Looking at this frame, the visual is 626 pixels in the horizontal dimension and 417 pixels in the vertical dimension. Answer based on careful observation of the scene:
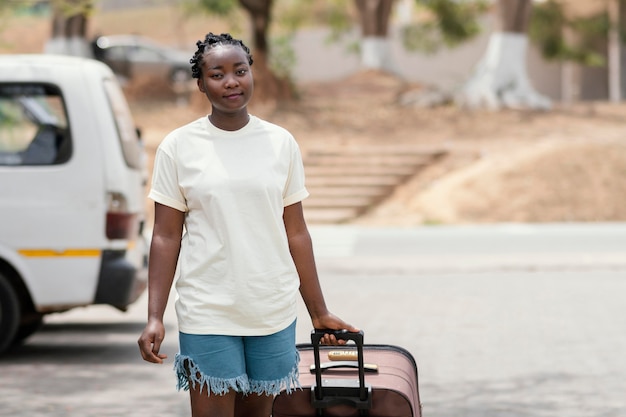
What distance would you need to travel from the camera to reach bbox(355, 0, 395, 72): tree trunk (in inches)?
1385

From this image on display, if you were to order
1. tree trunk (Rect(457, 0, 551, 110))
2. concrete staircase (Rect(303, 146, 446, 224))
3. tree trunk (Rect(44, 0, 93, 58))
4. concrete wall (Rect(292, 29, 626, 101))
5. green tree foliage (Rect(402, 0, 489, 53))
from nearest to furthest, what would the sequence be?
concrete staircase (Rect(303, 146, 446, 224)), tree trunk (Rect(44, 0, 93, 58)), tree trunk (Rect(457, 0, 551, 110)), green tree foliage (Rect(402, 0, 489, 53)), concrete wall (Rect(292, 29, 626, 101))

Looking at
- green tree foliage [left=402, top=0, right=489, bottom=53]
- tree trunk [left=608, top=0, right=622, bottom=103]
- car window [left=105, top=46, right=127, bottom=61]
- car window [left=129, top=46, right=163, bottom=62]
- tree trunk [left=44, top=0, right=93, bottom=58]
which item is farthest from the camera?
car window [left=129, top=46, right=163, bottom=62]

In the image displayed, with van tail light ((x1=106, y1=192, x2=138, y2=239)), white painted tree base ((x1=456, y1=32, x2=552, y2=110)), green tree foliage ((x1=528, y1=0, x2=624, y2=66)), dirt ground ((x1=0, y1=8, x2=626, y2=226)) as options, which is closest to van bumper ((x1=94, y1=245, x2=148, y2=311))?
van tail light ((x1=106, y1=192, x2=138, y2=239))

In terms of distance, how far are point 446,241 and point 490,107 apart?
35.7 feet

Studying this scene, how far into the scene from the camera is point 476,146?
80.0 feet

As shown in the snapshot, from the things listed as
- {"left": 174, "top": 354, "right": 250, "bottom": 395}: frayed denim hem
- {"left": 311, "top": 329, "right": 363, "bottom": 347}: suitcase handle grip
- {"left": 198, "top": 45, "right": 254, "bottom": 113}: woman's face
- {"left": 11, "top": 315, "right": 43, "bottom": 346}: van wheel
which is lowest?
{"left": 11, "top": 315, "right": 43, "bottom": 346}: van wheel

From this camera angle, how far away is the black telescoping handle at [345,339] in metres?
4.23

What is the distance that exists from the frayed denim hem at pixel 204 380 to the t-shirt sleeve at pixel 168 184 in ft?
1.55

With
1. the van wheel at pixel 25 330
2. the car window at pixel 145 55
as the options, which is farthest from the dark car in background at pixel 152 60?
the van wheel at pixel 25 330

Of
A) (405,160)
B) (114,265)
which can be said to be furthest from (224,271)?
(405,160)

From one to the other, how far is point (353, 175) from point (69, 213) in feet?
46.0

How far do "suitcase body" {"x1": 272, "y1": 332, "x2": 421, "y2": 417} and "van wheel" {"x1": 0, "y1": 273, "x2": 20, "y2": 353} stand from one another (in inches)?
177

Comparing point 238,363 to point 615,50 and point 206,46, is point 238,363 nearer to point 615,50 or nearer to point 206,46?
point 206,46

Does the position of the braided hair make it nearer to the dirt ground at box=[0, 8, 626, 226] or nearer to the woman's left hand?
the woman's left hand
